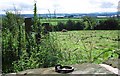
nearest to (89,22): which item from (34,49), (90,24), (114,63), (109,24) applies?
(90,24)

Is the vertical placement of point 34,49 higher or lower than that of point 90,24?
lower

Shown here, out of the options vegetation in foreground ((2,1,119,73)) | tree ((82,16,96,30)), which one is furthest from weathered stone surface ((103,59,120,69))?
tree ((82,16,96,30))

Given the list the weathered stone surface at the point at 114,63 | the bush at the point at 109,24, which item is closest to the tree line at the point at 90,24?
the bush at the point at 109,24

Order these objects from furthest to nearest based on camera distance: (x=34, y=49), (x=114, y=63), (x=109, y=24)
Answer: (x=109, y=24), (x=34, y=49), (x=114, y=63)

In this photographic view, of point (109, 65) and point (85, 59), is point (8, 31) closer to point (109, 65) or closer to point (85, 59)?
point (85, 59)

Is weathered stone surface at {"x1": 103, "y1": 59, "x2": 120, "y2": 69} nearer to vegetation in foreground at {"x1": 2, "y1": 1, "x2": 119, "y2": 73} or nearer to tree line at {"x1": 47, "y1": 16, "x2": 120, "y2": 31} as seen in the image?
vegetation in foreground at {"x1": 2, "y1": 1, "x2": 119, "y2": 73}

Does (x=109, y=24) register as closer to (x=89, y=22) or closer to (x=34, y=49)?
(x=89, y=22)

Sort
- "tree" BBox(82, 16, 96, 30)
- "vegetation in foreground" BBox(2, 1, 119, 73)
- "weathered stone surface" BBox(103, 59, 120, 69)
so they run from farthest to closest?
"tree" BBox(82, 16, 96, 30) → "vegetation in foreground" BBox(2, 1, 119, 73) → "weathered stone surface" BBox(103, 59, 120, 69)

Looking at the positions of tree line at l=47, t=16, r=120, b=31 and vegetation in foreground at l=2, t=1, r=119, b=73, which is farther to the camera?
tree line at l=47, t=16, r=120, b=31

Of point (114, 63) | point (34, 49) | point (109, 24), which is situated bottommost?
point (34, 49)

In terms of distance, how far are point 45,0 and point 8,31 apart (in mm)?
632

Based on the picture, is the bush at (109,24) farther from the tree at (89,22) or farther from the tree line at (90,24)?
the tree at (89,22)

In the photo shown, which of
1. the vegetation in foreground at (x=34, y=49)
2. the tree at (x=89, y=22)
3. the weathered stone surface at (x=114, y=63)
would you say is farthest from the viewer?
the tree at (x=89, y=22)

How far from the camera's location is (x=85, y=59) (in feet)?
12.2
